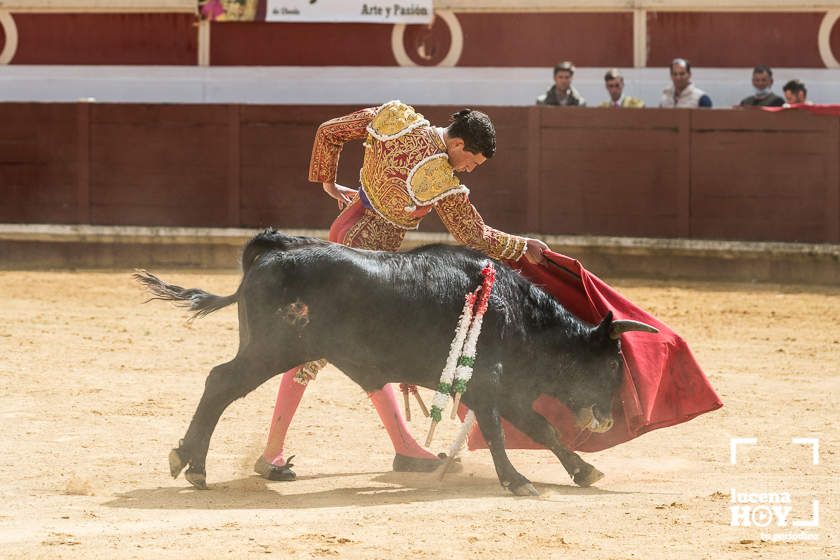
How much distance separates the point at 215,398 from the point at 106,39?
7.88 meters

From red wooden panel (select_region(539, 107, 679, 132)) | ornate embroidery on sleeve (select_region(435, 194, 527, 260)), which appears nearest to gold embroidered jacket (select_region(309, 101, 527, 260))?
ornate embroidery on sleeve (select_region(435, 194, 527, 260))

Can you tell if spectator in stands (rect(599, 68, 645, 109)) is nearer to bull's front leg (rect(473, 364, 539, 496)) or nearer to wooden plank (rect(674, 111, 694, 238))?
wooden plank (rect(674, 111, 694, 238))

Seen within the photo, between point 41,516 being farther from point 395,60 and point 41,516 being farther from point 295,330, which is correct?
point 395,60

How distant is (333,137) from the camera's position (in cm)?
450

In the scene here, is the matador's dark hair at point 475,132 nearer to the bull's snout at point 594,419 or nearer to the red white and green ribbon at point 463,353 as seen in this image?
the red white and green ribbon at point 463,353

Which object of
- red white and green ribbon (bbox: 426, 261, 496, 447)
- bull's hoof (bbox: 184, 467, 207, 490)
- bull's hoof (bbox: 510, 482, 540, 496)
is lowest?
bull's hoof (bbox: 510, 482, 540, 496)

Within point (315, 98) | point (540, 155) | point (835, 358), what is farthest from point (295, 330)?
point (315, 98)

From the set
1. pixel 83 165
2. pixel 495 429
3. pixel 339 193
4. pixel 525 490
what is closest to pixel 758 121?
pixel 83 165

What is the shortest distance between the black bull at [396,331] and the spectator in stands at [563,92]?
5.67 m

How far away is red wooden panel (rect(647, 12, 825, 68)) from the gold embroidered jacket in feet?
22.0

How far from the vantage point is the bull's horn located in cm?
435

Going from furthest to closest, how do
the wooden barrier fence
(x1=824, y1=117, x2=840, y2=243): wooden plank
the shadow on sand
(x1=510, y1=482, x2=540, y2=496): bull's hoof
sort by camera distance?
the wooden barrier fence → (x1=824, y1=117, x2=840, y2=243): wooden plank → (x1=510, y1=482, x2=540, y2=496): bull's hoof → the shadow on sand

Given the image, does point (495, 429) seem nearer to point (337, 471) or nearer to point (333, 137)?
point (337, 471)

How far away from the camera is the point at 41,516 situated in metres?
3.73
